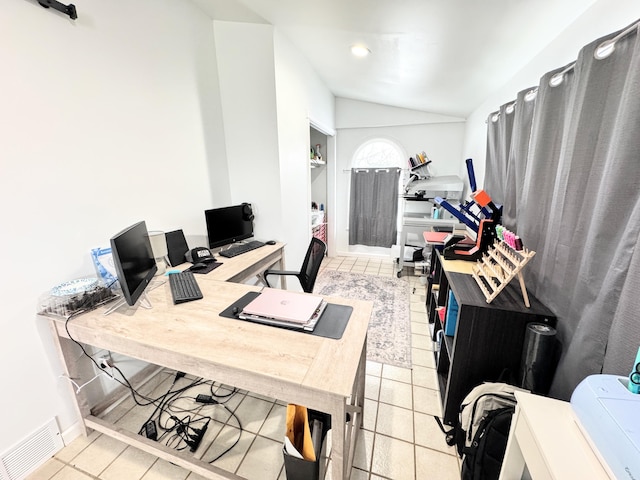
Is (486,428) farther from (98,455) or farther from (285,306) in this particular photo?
(98,455)

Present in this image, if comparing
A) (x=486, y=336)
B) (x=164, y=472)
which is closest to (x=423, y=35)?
(x=486, y=336)

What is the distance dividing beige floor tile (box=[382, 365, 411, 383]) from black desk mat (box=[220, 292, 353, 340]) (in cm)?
101

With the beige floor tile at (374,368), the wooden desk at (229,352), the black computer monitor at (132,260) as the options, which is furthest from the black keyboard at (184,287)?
the beige floor tile at (374,368)

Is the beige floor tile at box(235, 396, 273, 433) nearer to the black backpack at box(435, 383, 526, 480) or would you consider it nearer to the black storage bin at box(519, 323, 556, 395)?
the black backpack at box(435, 383, 526, 480)

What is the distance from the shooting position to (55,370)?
55.7 inches

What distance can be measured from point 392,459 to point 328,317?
880 mm

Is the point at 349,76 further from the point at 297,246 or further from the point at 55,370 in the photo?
the point at 55,370

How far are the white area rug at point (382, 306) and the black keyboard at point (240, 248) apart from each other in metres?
1.16

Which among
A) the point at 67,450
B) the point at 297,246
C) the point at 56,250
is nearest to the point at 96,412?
the point at 67,450

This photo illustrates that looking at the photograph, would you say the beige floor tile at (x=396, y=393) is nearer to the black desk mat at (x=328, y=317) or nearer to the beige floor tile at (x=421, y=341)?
the beige floor tile at (x=421, y=341)

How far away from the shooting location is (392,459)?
4.52 ft

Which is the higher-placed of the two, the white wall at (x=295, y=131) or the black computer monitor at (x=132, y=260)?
the white wall at (x=295, y=131)

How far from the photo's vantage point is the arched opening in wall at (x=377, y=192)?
4262mm

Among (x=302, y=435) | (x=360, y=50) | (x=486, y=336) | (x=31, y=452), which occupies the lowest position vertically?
(x=31, y=452)
